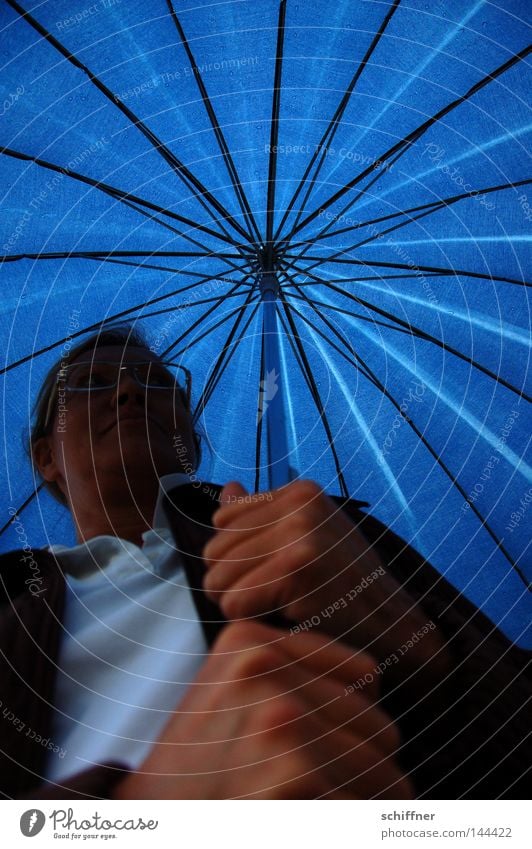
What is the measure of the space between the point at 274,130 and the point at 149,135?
15 centimetres

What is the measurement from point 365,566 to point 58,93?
25.2 inches

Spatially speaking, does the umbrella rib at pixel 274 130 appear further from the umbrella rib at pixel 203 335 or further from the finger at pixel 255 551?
the finger at pixel 255 551

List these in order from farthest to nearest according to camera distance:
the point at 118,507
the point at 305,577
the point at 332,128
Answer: the point at 332,128 < the point at 118,507 < the point at 305,577

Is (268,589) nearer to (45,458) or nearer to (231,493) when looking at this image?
(231,493)

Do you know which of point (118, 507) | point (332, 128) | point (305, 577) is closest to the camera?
point (305, 577)

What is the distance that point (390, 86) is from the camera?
2.94 ft

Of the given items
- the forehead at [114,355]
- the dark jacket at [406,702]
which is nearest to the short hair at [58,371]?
the forehead at [114,355]

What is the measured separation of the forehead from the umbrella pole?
14cm

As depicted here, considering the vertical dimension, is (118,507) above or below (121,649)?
above

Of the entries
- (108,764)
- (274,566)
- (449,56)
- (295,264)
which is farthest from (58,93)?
(108,764)

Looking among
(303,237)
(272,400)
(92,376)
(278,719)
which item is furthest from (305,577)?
(303,237)

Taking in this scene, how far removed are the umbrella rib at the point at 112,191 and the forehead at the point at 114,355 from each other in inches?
6.5

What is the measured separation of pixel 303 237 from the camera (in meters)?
0.93

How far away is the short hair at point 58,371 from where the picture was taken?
0.87 metres
